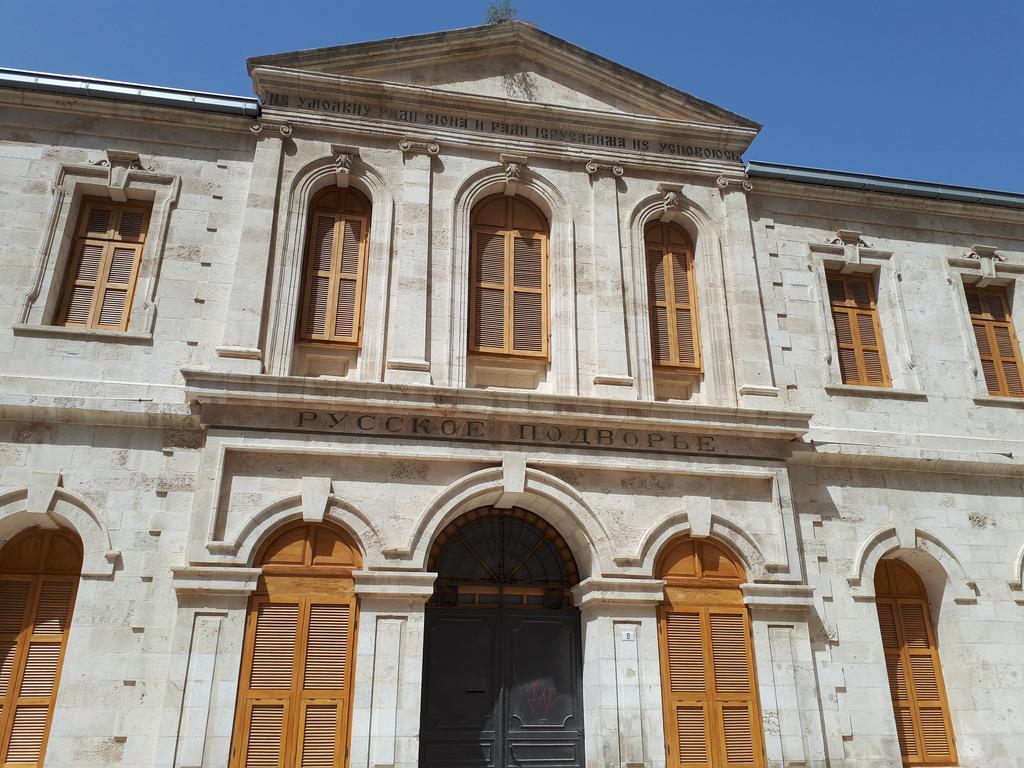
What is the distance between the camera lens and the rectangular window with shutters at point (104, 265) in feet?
38.2

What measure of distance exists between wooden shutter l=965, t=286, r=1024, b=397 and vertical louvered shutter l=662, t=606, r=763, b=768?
6.65m

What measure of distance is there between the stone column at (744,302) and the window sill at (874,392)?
108 cm

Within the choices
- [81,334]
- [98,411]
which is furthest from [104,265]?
[98,411]

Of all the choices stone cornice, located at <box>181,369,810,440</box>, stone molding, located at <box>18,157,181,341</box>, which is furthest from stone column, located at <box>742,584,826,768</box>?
stone molding, located at <box>18,157,181,341</box>

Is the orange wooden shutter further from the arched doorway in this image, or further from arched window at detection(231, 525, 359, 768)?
arched window at detection(231, 525, 359, 768)

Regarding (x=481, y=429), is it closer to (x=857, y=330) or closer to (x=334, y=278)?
(x=334, y=278)

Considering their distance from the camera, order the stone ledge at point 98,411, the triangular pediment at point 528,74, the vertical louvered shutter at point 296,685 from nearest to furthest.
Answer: the vertical louvered shutter at point 296,685 < the stone ledge at point 98,411 < the triangular pediment at point 528,74

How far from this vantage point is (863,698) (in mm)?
11273

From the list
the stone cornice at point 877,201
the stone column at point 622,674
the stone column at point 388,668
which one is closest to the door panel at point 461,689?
the stone column at point 388,668

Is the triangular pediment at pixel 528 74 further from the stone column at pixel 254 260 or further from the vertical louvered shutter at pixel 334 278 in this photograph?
the vertical louvered shutter at pixel 334 278

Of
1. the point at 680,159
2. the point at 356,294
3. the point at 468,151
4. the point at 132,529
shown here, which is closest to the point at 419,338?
the point at 356,294

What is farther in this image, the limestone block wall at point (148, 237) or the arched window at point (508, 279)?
the arched window at point (508, 279)

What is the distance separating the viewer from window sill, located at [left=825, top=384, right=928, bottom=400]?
13094 mm

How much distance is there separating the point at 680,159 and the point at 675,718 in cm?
864
